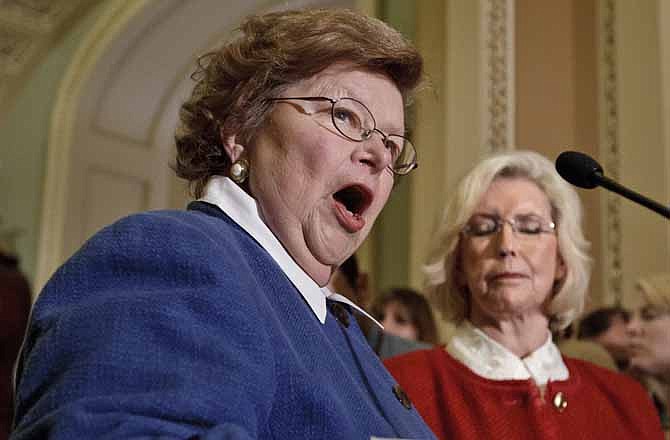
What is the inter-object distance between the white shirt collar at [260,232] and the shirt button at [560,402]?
92cm

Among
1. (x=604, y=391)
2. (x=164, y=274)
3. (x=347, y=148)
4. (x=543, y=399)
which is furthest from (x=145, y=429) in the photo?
(x=604, y=391)

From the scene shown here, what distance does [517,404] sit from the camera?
6.59 ft

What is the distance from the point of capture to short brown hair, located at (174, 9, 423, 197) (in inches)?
53.2

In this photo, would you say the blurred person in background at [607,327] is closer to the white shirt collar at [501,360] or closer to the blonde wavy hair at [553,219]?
the blonde wavy hair at [553,219]

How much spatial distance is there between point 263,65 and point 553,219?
107 centimetres

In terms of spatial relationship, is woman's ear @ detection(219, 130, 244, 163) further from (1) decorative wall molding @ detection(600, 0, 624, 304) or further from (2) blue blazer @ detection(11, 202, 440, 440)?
(1) decorative wall molding @ detection(600, 0, 624, 304)

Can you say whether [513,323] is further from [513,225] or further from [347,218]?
[347,218]

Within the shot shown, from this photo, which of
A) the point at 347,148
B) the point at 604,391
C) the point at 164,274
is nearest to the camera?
the point at 164,274

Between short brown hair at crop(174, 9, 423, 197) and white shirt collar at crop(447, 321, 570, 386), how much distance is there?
84 centimetres

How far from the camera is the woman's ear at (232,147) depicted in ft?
4.50

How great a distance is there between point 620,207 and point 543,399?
131 cm

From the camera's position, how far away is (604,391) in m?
2.18

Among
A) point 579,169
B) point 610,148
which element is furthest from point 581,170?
point 610,148

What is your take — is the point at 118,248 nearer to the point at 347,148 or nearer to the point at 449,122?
the point at 347,148
